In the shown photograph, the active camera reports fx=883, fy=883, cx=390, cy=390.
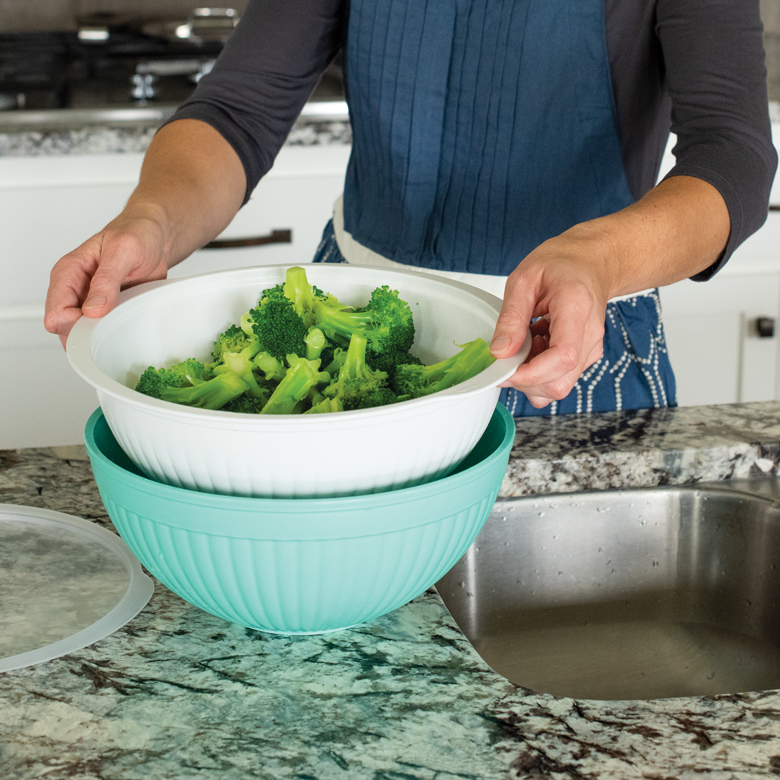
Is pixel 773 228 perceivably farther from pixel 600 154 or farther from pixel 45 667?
pixel 45 667

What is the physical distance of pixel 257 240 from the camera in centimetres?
197

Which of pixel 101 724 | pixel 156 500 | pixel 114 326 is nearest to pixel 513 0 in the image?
pixel 114 326

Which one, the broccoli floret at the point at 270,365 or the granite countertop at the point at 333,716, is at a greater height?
the broccoli floret at the point at 270,365

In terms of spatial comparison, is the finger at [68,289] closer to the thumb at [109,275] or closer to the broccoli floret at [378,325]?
the thumb at [109,275]

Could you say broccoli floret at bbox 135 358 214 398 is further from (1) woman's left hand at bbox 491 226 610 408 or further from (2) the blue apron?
(2) the blue apron

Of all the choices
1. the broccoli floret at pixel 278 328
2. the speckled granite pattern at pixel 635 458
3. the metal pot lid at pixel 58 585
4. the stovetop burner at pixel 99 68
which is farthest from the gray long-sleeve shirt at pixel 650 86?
the stovetop burner at pixel 99 68

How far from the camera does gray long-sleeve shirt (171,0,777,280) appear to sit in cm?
85

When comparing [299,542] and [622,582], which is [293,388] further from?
[622,582]

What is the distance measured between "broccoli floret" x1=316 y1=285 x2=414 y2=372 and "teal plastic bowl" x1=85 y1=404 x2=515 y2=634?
0.14 m

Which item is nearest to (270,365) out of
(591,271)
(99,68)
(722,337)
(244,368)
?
(244,368)

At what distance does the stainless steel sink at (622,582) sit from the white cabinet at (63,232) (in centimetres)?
129

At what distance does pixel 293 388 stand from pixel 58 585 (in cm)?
23

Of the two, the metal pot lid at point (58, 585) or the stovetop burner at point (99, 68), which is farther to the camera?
the stovetop burner at point (99, 68)

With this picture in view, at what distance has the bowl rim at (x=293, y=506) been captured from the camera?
0.51m
